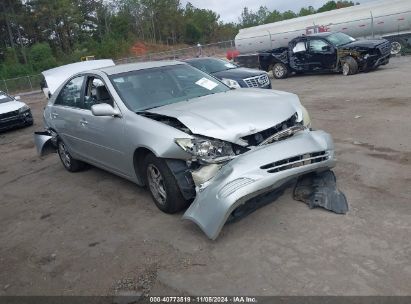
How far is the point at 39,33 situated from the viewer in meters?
56.8

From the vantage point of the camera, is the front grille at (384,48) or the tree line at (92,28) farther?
the tree line at (92,28)

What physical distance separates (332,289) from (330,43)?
13.8 m

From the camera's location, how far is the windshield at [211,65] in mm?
12647

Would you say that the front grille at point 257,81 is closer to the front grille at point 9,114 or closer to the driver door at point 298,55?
the driver door at point 298,55

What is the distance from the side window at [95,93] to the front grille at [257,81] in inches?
230

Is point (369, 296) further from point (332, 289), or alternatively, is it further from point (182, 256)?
point (182, 256)

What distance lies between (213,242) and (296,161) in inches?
44.0

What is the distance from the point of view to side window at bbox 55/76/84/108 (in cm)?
620

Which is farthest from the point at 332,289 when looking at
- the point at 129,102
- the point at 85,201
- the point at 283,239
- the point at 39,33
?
the point at 39,33

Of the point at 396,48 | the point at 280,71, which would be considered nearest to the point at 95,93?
the point at 280,71

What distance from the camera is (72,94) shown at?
645cm

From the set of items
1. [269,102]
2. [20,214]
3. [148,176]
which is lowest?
[20,214]

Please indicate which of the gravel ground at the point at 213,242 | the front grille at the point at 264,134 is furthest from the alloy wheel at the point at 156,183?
the front grille at the point at 264,134

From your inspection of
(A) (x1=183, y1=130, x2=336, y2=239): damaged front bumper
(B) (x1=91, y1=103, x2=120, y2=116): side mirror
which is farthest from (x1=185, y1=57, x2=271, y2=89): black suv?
(A) (x1=183, y1=130, x2=336, y2=239): damaged front bumper
